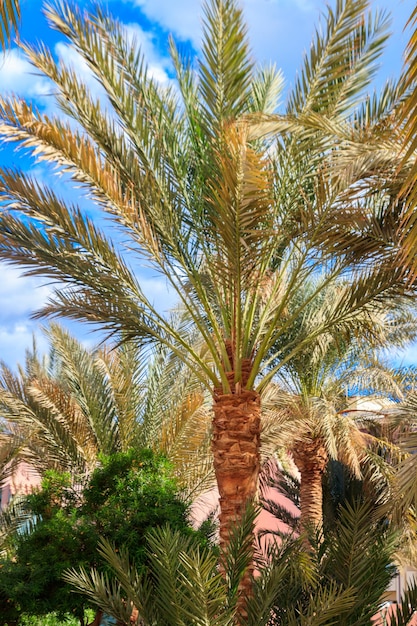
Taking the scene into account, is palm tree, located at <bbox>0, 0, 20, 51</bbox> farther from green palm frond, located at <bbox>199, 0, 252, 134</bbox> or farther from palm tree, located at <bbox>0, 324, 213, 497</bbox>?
palm tree, located at <bbox>0, 324, 213, 497</bbox>

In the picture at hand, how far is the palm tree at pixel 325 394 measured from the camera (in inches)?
560

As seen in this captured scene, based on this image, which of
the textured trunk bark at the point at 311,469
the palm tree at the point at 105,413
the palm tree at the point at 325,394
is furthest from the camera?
the textured trunk bark at the point at 311,469

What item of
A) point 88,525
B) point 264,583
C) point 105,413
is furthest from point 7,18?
point 105,413

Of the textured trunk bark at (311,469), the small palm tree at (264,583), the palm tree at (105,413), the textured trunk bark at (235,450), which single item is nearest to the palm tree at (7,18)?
the small palm tree at (264,583)

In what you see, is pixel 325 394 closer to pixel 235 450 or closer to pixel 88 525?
pixel 88 525

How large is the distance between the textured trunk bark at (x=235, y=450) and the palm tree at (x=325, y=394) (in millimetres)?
4968

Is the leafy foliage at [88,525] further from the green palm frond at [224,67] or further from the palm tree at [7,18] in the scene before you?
the palm tree at [7,18]

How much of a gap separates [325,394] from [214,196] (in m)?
7.54

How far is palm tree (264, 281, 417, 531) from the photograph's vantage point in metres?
14.2

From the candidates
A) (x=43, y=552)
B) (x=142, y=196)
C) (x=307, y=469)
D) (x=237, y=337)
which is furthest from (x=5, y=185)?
(x=307, y=469)

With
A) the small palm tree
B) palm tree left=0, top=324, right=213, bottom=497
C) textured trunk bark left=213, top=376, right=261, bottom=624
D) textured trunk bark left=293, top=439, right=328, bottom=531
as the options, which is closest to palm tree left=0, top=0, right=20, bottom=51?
the small palm tree

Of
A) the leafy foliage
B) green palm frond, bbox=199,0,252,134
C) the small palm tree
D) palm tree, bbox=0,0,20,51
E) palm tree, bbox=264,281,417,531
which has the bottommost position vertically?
the small palm tree

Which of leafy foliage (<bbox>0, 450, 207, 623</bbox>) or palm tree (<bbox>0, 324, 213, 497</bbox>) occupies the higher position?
palm tree (<bbox>0, 324, 213, 497</bbox>)

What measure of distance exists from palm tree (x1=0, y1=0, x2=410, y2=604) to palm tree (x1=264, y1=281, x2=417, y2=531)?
4.67 metres
